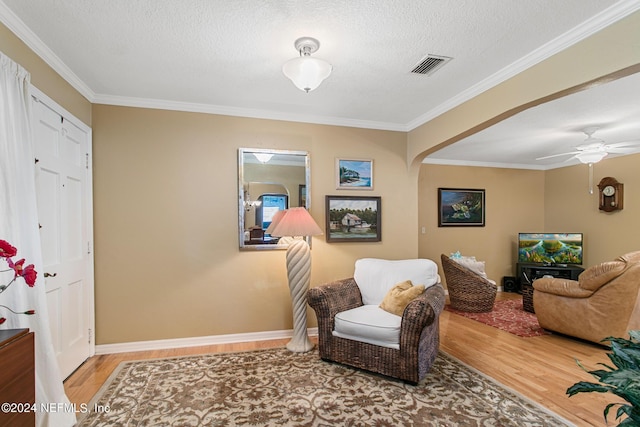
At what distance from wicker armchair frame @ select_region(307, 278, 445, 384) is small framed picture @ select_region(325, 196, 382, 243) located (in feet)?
2.47

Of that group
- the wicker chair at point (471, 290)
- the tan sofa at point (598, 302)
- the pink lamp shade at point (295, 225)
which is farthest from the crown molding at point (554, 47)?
the wicker chair at point (471, 290)

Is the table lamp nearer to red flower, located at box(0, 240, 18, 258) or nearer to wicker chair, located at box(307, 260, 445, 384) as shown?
wicker chair, located at box(307, 260, 445, 384)

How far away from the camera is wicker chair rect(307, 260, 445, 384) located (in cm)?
243

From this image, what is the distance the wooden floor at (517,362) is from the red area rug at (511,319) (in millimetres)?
149

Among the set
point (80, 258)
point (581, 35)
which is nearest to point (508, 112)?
point (581, 35)

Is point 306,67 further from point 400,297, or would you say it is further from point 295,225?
point 400,297

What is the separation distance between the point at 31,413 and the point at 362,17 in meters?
2.67

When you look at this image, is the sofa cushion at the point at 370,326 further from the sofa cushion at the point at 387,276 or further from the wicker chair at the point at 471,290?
the wicker chair at the point at 471,290

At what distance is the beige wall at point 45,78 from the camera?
1955 mm

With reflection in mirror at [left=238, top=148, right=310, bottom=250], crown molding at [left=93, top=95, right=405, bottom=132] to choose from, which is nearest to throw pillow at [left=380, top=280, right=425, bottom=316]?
reflection in mirror at [left=238, top=148, right=310, bottom=250]

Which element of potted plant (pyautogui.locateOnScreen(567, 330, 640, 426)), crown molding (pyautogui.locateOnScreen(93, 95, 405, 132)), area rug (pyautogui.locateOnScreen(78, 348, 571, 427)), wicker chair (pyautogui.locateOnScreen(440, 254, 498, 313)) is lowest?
area rug (pyautogui.locateOnScreen(78, 348, 571, 427))

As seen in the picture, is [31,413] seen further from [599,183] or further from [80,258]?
[599,183]

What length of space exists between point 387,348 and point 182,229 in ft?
7.44

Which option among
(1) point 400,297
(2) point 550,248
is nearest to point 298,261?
(1) point 400,297
